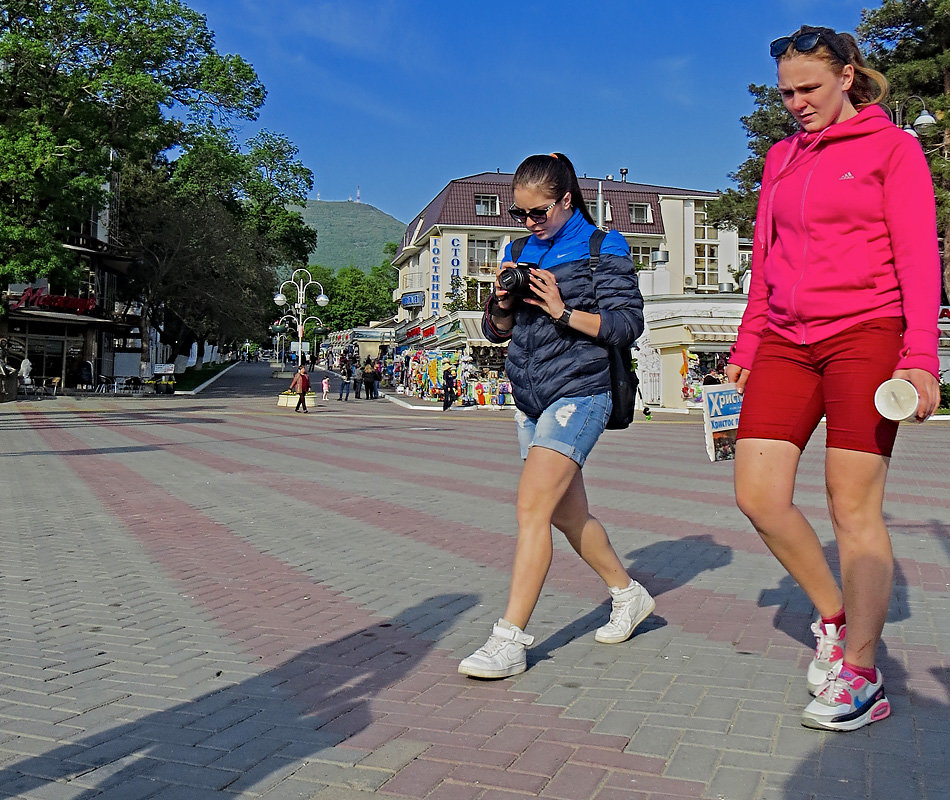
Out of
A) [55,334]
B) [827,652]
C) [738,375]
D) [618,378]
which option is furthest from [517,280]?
[55,334]

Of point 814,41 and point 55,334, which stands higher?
point 814,41

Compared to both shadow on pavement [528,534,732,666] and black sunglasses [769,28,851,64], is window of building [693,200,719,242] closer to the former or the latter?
shadow on pavement [528,534,732,666]

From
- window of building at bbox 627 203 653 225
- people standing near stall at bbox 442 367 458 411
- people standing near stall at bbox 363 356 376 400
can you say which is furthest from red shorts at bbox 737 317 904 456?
window of building at bbox 627 203 653 225

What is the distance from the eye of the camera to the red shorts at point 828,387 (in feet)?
9.80

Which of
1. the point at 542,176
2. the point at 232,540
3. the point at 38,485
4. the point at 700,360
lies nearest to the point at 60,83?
the point at 700,360

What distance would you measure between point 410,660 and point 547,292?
1548 millimetres

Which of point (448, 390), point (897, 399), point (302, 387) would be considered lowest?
point (302, 387)

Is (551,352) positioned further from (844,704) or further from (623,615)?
(844,704)

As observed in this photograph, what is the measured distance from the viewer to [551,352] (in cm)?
369

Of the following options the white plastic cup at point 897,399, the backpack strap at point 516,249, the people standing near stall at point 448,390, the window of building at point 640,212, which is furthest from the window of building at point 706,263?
the white plastic cup at point 897,399

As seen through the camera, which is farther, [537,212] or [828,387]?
[537,212]

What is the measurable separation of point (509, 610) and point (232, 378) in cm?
5829

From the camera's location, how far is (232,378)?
59938 mm

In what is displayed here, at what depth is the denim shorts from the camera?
3609 mm
